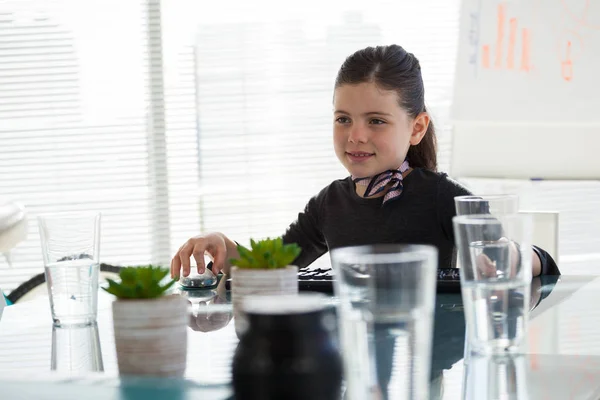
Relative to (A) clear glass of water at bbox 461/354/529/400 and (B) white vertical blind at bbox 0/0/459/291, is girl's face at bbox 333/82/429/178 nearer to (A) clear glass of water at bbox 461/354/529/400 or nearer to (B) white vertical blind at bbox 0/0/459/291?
(A) clear glass of water at bbox 461/354/529/400

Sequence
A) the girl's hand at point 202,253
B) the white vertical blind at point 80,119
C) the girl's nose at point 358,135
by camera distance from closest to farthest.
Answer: the girl's hand at point 202,253, the girl's nose at point 358,135, the white vertical blind at point 80,119

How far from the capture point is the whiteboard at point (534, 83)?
10.0 feet

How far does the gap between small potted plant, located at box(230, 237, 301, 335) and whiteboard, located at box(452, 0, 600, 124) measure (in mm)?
2260

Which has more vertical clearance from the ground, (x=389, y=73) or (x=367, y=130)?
(x=389, y=73)

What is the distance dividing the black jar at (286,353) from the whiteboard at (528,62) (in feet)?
9.19

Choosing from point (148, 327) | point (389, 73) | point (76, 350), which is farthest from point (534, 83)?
point (148, 327)

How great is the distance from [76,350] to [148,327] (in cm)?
22

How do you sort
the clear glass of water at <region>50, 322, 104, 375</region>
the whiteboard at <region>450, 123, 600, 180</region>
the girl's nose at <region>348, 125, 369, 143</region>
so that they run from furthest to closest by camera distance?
the whiteboard at <region>450, 123, 600, 180</region>
the girl's nose at <region>348, 125, 369, 143</region>
the clear glass of water at <region>50, 322, 104, 375</region>

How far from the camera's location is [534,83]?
3121 millimetres

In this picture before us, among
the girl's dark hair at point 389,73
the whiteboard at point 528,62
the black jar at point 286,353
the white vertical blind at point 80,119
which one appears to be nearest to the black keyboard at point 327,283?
the girl's dark hair at point 389,73

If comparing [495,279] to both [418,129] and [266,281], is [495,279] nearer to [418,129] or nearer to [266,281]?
[266,281]

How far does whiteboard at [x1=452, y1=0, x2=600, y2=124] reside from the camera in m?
3.05

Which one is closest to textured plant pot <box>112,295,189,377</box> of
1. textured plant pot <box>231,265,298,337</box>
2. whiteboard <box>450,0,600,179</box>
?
textured plant pot <box>231,265,298,337</box>

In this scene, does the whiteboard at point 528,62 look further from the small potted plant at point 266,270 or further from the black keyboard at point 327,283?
the small potted plant at point 266,270
